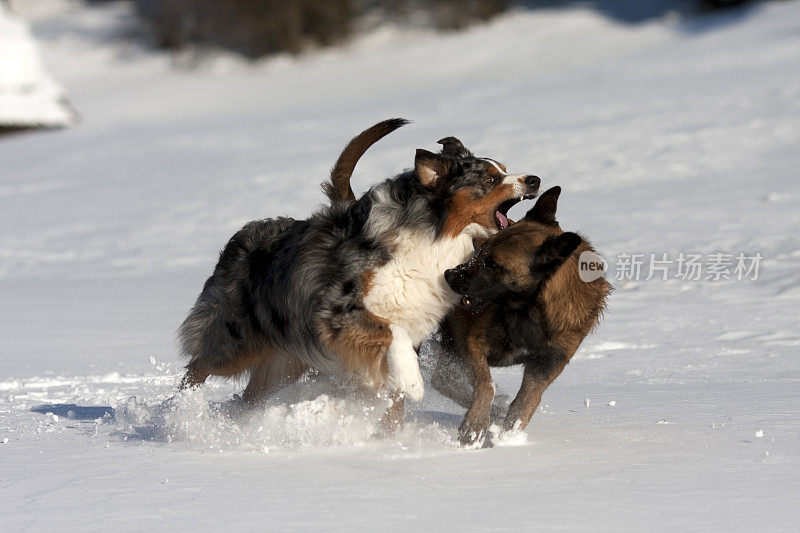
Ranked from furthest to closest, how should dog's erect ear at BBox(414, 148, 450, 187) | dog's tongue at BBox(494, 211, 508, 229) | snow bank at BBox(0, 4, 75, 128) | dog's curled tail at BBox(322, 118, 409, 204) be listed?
1. snow bank at BBox(0, 4, 75, 128)
2. dog's curled tail at BBox(322, 118, 409, 204)
3. dog's tongue at BBox(494, 211, 508, 229)
4. dog's erect ear at BBox(414, 148, 450, 187)

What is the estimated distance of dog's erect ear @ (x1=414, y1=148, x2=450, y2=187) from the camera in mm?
4992

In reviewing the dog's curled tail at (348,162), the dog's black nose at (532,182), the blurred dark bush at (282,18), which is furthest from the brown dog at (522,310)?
the blurred dark bush at (282,18)

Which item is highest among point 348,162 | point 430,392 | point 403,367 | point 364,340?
point 348,162

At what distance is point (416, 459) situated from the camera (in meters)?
4.47

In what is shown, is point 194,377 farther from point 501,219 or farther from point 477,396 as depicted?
point 501,219

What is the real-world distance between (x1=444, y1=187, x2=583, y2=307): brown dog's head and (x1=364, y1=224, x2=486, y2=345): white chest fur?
7cm

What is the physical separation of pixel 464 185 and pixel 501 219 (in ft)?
1.23

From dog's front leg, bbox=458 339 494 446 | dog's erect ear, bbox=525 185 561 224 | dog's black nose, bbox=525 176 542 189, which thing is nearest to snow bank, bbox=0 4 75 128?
dog's erect ear, bbox=525 185 561 224

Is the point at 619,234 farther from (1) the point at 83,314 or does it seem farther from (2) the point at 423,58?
(2) the point at 423,58

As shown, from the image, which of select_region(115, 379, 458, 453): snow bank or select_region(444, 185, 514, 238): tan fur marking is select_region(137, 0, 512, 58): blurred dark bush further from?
select_region(444, 185, 514, 238): tan fur marking

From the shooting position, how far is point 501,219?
5281 millimetres

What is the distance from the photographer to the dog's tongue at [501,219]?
5230mm

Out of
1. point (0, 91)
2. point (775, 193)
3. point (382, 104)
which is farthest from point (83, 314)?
point (0, 91)

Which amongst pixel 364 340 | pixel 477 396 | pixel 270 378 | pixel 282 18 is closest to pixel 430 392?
pixel 270 378
